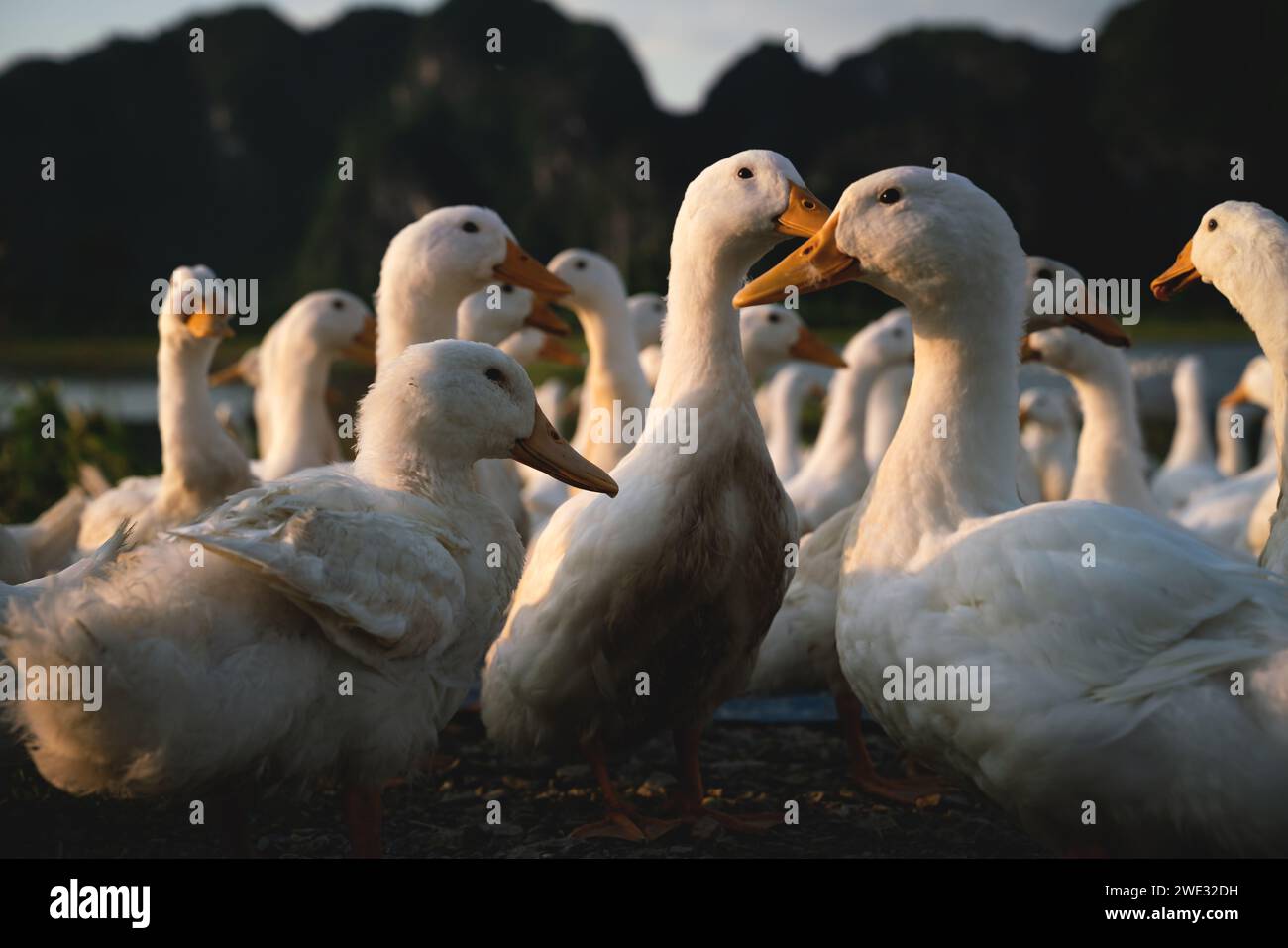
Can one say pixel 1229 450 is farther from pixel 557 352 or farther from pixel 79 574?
pixel 79 574

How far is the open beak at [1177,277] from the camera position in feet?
14.8

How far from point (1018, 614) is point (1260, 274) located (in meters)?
1.62

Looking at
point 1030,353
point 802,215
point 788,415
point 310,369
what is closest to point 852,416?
point 1030,353

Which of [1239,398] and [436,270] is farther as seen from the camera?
[1239,398]

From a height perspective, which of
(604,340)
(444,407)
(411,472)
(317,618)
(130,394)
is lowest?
(317,618)

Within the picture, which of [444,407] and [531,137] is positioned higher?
[531,137]

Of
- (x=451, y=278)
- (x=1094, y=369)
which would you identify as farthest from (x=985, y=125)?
(x=451, y=278)

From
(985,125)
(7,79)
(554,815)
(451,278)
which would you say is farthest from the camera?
(7,79)

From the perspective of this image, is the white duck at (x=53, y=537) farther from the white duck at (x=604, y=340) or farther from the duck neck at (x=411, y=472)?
the duck neck at (x=411, y=472)

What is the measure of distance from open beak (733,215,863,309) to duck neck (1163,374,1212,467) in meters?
7.70

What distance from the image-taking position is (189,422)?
18.9ft
